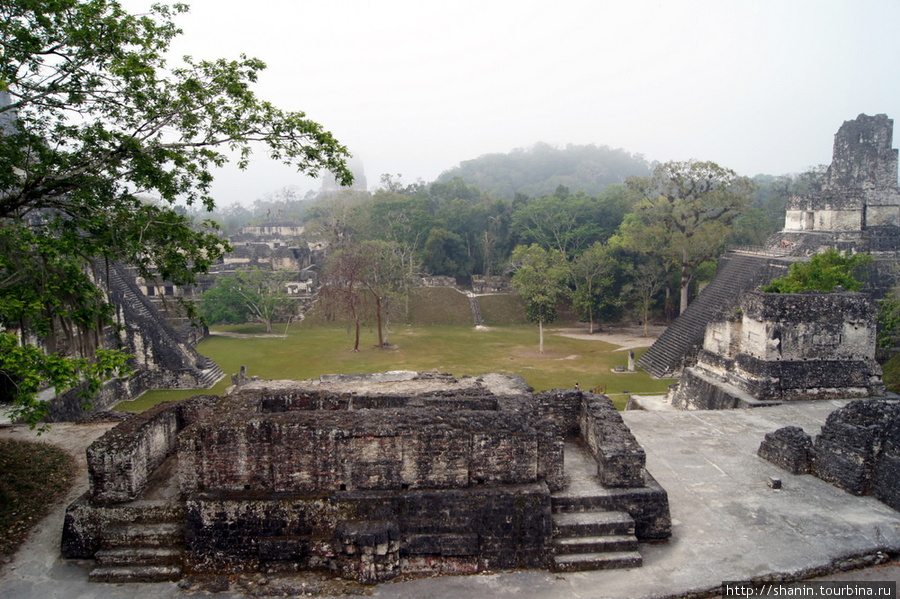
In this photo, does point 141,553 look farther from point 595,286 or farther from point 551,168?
point 551,168

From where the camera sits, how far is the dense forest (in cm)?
2788

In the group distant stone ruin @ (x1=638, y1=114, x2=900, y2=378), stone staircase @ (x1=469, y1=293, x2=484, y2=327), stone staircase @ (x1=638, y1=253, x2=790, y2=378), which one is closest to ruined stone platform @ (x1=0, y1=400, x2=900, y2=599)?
distant stone ruin @ (x1=638, y1=114, x2=900, y2=378)

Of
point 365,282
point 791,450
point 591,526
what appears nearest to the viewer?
point 591,526

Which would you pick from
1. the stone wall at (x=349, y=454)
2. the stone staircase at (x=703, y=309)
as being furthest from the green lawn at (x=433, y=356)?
the stone wall at (x=349, y=454)

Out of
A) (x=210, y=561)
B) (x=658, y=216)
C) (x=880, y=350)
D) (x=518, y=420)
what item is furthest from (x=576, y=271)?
(x=210, y=561)

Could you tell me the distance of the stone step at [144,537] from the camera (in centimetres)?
799

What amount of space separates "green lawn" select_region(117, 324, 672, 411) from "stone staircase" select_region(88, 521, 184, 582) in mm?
10348

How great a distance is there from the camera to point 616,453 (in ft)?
28.7

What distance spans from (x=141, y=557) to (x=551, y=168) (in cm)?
10173

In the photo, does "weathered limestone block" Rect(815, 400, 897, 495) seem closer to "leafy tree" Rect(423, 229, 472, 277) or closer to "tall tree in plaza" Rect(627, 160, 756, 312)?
"tall tree in plaza" Rect(627, 160, 756, 312)

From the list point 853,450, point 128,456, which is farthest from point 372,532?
point 853,450

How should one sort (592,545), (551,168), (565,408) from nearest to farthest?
(592,545) → (565,408) → (551,168)

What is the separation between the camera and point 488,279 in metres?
38.4

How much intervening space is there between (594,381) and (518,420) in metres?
12.2
